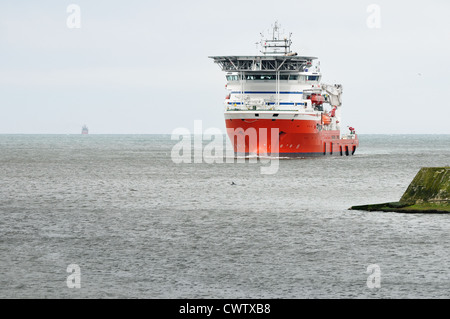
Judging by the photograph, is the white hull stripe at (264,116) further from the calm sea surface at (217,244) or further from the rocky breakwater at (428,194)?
the rocky breakwater at (428,194)

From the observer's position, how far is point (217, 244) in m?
30.3

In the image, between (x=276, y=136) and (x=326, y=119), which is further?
(x=326, y=119)

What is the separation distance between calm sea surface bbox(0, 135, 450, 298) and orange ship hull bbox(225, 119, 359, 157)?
29189mm

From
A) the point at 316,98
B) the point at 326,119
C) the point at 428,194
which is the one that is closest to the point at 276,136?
the point at 316,98

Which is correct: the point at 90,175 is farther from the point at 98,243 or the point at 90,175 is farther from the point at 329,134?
the point at 98,243

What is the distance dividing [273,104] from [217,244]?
193 feet

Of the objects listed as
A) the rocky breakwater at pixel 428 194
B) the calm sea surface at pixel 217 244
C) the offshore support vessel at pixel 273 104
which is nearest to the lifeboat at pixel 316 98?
the offshore support vessel at pixel 273 104

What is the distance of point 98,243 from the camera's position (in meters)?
30.5

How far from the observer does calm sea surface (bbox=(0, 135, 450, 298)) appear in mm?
22656

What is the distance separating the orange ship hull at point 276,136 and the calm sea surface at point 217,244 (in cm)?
2919

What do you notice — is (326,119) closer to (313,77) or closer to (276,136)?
(313,77)

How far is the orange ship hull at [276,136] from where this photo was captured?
3408 inches

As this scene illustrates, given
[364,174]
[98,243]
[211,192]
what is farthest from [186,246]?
[364,174]
